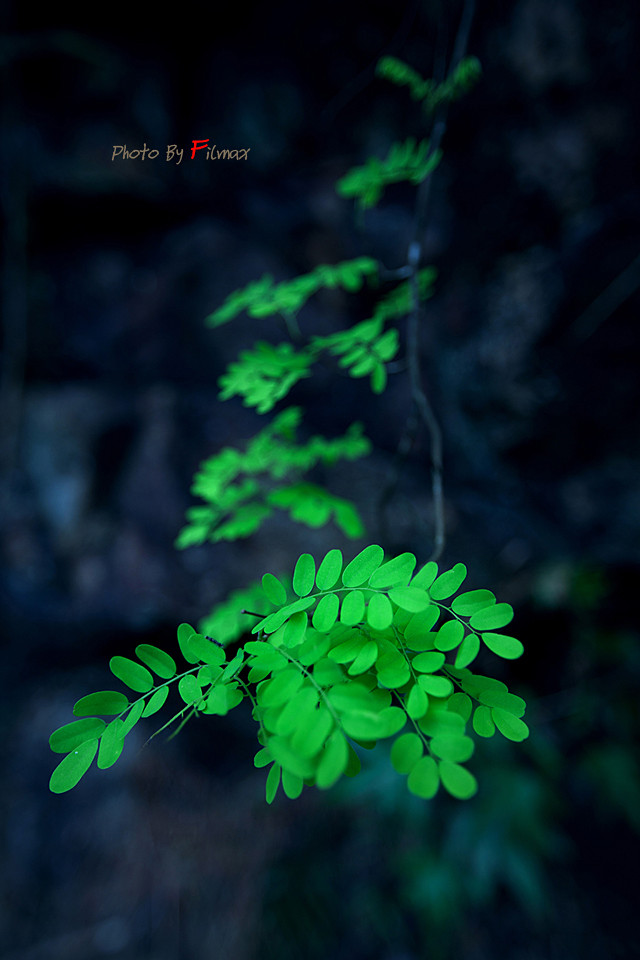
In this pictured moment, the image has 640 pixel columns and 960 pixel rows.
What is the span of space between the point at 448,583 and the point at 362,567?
14 centimetres

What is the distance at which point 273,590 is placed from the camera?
79 cm

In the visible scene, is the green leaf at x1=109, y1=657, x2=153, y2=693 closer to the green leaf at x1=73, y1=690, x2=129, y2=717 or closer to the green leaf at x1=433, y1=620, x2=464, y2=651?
the green leaf at x1=73, y1=690, x2=129, y2=717

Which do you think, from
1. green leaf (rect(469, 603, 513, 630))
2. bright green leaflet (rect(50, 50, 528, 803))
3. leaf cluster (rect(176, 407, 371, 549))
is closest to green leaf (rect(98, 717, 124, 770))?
bright green leaflet (rect(50, 50, 528, 803))

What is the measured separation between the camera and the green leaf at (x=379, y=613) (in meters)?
0.65

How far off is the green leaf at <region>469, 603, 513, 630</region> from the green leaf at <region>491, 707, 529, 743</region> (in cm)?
12

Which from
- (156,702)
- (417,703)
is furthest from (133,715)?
(417,703)

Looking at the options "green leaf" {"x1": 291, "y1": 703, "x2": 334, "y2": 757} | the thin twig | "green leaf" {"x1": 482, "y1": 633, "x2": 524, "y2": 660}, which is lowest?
"green leaf" {"x1": 291, "y1": 703, "x2": 334, "y2": 757}

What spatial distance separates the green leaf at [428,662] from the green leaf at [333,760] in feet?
0.51

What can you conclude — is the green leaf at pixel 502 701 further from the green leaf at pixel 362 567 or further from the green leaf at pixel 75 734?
the green leaf at pixel 75 734

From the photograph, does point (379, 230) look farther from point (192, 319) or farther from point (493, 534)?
point (493, 534)

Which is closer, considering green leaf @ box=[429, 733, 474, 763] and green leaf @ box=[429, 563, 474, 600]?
green leaf @ box=[429, 733, 474, 763]

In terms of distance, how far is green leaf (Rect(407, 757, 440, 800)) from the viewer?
592 mm

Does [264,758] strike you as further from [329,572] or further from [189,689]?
[329,572]

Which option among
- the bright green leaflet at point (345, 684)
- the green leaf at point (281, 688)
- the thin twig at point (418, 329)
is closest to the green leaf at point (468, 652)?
the bright green leaflet at point (345, 684)
